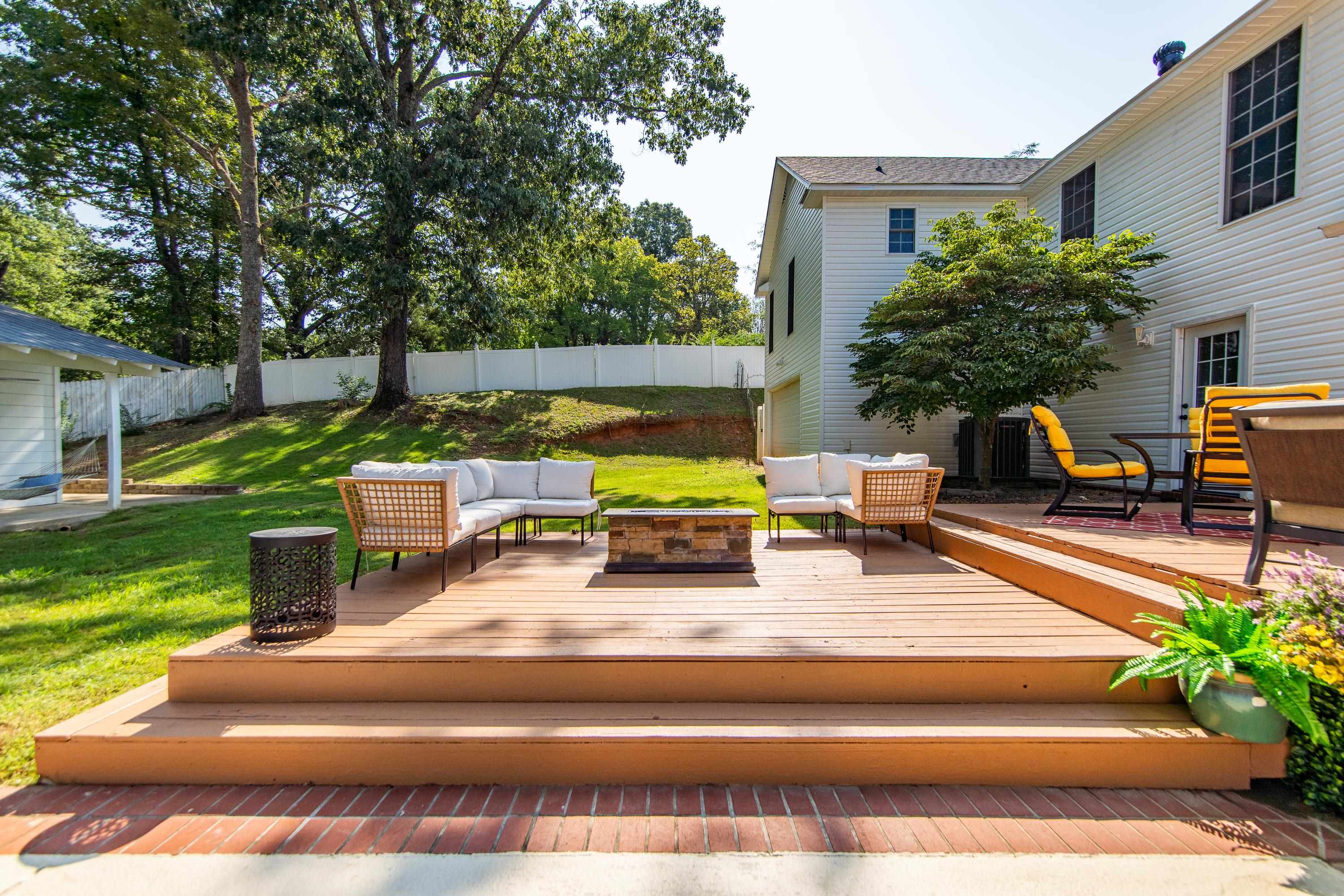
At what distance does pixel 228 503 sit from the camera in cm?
877

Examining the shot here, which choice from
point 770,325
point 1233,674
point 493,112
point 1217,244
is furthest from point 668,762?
point 770,325

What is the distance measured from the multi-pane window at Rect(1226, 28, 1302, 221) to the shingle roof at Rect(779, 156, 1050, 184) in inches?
131

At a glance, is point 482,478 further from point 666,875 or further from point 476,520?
point 666,875

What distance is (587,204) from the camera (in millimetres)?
14016

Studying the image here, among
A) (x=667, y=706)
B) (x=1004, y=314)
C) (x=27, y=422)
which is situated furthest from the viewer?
(x=27, y=422)

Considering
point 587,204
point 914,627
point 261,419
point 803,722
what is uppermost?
point 587,204

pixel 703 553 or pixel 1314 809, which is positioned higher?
pixel 703 553

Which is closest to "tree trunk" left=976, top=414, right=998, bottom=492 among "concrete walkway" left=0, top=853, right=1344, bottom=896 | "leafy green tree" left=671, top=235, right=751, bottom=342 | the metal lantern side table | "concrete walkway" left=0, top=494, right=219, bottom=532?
"concrete walkway" left=0, top=853, right=1344, bottom=896

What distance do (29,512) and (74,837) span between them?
10.3 metres

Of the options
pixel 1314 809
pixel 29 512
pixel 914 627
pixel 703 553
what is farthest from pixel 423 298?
pixel 1314 809

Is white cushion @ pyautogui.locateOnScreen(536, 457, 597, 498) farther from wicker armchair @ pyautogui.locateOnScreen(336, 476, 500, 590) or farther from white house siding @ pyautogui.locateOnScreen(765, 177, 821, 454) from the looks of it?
white house siding @ pyautogui.locateOnScreen(765, 177, 821, 454)

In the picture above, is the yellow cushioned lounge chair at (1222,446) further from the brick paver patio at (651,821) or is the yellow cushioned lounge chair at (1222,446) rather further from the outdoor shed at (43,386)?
the outdoor shed at (43,386)

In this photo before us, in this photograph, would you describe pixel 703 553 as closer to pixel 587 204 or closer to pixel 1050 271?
pixel 1050 271

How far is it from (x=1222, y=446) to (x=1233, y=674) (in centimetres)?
300
